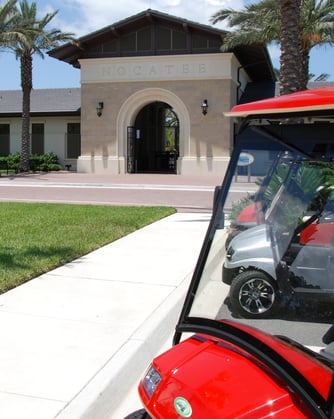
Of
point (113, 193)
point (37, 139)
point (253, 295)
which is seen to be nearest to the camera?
point (253, 295)

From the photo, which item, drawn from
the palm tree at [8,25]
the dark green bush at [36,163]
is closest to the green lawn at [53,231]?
the palm tree at [8,25]

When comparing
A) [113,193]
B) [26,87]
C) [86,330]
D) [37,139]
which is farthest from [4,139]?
[86,330]

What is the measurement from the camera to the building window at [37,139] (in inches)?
1340

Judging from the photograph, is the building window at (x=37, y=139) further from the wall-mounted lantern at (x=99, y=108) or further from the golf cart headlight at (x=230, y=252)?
A: the golf cart headlight at (x=230, y=252)

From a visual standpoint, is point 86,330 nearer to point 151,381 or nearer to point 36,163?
point 151,381

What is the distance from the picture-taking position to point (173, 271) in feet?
21.7

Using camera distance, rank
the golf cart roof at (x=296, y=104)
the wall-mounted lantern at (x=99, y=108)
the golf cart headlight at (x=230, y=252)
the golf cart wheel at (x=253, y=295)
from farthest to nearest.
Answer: the wall-mounted lantern at (x=99, y=108) < the golf cart headlight at (x=230, y=252) < the golf cart wheel at (x=253, y=295) < the golf cart roof at (x=296, y=104)

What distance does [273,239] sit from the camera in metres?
2.61

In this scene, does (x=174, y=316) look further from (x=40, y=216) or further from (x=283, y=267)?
(x=40, y=216)

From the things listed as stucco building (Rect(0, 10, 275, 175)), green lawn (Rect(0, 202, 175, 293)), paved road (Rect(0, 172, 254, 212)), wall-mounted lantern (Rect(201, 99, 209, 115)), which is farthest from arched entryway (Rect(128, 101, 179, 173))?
green lawn (Rect(0, 202, 175, 293))

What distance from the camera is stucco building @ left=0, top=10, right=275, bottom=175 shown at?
26.8m

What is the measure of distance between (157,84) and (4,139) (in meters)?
13.0

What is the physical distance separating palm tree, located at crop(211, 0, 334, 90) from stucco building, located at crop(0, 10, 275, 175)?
1086 mm

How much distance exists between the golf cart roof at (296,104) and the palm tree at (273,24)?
67.9ft
